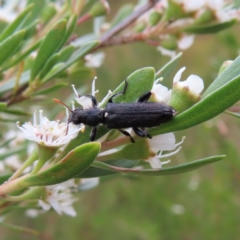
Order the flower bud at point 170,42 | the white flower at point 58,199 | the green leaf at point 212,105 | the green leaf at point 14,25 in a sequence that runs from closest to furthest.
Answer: the green leaf at point 212,105 → the white flower at point 58,199 → the green leaf at point 14,25 → the flower bud at point 170,42

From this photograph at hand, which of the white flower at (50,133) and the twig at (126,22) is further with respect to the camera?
the twig at (126,22)

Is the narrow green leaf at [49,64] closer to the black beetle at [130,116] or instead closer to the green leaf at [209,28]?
the black beetle at [130,116]

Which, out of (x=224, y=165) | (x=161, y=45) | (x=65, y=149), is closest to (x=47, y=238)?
(x=224, y=165)

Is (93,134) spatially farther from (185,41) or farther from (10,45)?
(185,41)

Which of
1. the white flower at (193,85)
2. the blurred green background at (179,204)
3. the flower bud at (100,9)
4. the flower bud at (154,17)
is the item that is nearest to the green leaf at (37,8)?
the flower bud at (100,9)

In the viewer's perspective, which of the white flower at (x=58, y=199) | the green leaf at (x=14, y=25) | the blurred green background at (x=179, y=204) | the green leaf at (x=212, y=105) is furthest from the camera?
the blurred green background at (x=179, y=204)

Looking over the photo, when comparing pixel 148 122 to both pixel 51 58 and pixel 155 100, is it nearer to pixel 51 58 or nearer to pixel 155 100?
pixel 155 100

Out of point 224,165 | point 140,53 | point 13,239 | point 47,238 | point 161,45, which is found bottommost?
point 13,239

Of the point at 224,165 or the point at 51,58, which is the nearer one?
the point at 51,58
